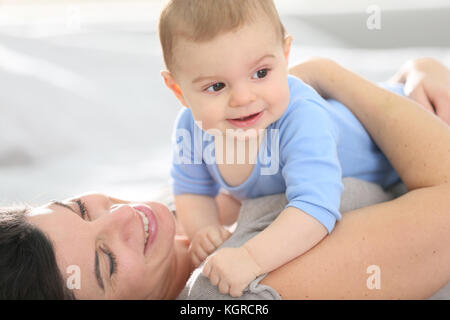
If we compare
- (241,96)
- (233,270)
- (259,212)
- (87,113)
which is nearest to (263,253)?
(233,270)

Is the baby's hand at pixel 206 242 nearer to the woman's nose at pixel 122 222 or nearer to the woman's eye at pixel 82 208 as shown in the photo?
the woman's nose at pixel 122 222

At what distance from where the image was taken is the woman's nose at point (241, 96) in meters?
0.96

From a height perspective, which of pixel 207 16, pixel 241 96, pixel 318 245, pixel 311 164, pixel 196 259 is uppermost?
pixel 207 16

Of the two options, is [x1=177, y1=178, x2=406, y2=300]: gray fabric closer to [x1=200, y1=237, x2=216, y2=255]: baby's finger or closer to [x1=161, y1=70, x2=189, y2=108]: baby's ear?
[x1=200, y1=237, x2=216, y2=255]: baby's finger

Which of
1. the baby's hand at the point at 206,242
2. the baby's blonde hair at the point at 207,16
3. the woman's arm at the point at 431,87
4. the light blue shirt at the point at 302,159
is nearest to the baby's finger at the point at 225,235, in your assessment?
the baby's hand at the point at 206,242

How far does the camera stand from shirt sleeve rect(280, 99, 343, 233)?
1.01 meters

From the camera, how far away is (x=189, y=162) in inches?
52.5

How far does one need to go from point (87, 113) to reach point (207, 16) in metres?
1.37

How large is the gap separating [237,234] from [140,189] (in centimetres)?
85

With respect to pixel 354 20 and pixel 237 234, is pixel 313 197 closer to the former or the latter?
pixel 237 234

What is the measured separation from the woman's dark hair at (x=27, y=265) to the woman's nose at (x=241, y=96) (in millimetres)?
454

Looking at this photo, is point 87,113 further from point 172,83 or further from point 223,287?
point 223,287

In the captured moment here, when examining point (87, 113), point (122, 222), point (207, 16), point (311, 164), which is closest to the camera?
point (207, 16)
